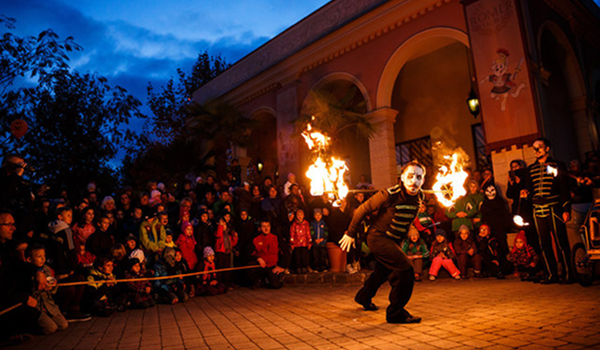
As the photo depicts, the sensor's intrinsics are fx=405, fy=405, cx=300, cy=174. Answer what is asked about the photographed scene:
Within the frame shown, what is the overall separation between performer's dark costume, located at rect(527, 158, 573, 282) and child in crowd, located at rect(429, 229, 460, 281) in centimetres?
216

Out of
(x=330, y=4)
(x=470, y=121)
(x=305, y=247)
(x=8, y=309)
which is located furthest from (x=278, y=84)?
(x=8, y=309)

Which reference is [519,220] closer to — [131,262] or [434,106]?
[131,262]

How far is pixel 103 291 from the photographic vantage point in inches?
272

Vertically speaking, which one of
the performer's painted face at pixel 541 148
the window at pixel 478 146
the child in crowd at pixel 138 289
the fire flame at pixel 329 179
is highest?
the window at pixel 478 146

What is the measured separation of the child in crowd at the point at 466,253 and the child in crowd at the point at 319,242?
308cm

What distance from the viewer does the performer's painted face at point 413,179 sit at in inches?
198

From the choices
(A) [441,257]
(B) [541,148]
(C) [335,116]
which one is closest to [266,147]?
(C) [335,116]

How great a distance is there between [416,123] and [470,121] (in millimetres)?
2252

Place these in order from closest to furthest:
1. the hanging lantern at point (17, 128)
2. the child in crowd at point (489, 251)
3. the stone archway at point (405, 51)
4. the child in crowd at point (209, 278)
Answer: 1. the hanging lantern at point (17, 128)
2. the child in crowd at point (209, 278)
3. the child in crowd at point (489, 251)
4. the stone archway at point (405, 51)

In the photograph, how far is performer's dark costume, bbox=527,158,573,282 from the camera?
22.9 ft

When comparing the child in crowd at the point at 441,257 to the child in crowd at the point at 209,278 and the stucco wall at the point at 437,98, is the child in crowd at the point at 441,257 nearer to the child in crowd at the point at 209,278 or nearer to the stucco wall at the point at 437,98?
the child in crowd at the point at 209,278

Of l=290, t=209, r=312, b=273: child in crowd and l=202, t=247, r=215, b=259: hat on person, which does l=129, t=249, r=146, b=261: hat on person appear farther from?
l=290, t=209, r=312, b=273: child in crowd

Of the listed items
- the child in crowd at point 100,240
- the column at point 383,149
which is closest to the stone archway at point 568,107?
the column at point 383,149

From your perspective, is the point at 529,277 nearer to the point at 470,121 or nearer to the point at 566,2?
the point at 470,121
